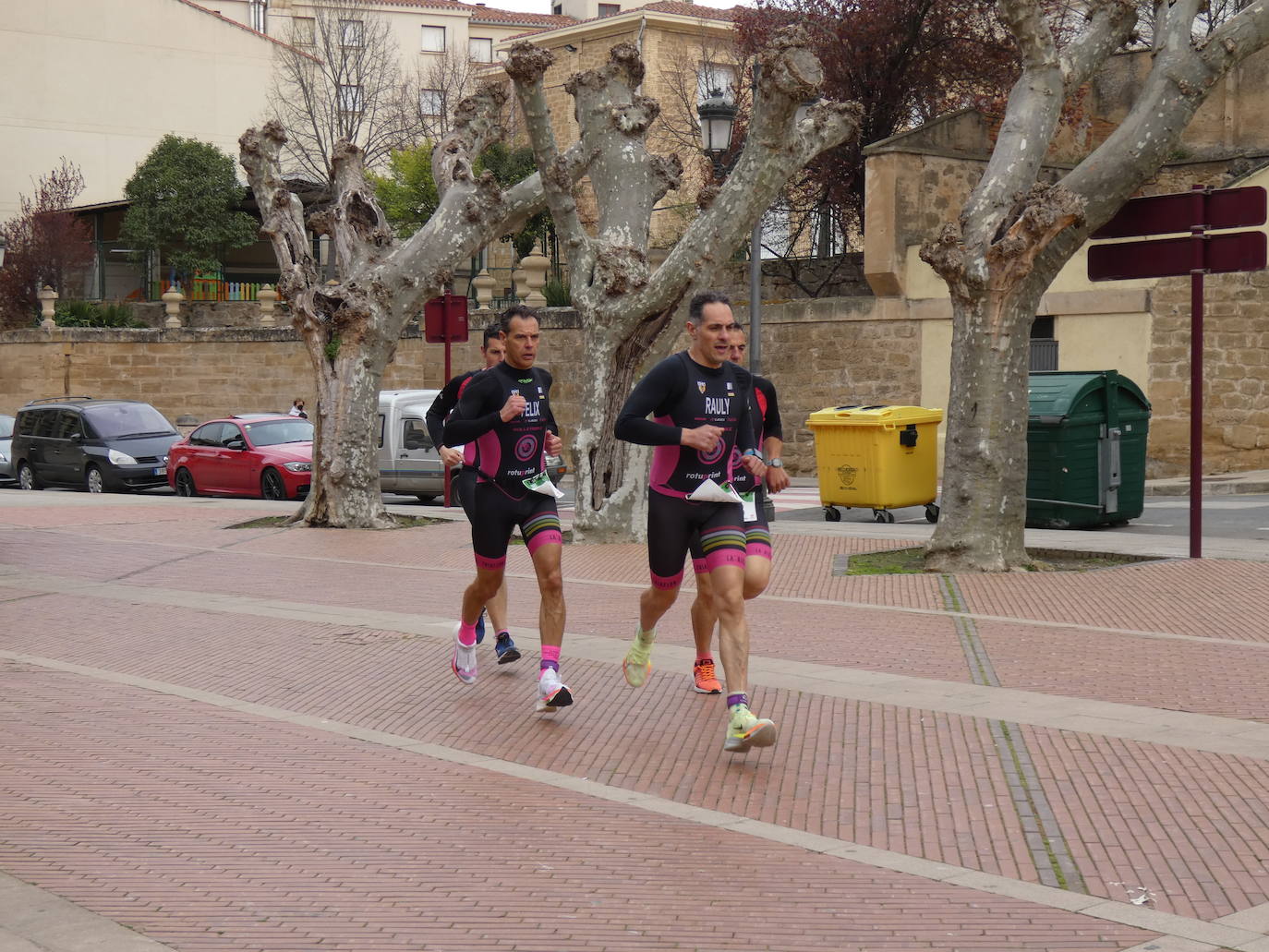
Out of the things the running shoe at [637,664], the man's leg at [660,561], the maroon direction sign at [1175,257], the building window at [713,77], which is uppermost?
the building window at [713,77]

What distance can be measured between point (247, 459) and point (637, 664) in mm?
18572

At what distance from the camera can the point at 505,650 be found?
28.9 ft

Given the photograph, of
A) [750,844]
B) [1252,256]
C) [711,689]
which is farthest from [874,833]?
[1252,256]

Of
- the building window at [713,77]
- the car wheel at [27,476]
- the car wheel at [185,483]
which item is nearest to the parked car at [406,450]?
the car wheel at [185,483]

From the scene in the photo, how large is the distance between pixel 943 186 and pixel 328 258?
2493 cm

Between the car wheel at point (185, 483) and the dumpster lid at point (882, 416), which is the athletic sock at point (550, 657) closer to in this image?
the dumpster lid at point (882, 416)

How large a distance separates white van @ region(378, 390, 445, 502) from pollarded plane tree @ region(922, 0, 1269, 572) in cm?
1241

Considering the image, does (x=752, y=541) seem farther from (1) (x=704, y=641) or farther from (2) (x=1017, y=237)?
(2) (x=1017, y=237)

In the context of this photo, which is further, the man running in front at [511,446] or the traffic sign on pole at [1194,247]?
the traffic sign on pole at [1194,247]

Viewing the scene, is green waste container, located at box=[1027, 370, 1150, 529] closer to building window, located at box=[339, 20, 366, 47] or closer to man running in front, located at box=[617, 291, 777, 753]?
man running in front, located at box=[617, 291, 777, 753]

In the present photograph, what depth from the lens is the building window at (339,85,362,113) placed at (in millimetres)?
52719

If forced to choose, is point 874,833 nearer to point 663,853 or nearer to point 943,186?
point 663,853

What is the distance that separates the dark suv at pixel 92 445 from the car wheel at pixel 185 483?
4.89 feet

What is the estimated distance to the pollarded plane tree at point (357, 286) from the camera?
18.1 metres
